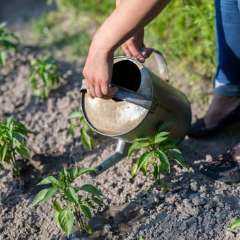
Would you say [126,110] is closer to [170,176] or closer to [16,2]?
[170,176]

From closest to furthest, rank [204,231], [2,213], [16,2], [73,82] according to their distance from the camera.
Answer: [204,231] < [2,213] < [73,82] < [16,2]

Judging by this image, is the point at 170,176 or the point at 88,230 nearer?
the point at 88,230

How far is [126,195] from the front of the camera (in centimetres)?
252

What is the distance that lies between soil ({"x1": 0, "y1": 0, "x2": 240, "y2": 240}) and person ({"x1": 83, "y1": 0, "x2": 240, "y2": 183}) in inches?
3.1

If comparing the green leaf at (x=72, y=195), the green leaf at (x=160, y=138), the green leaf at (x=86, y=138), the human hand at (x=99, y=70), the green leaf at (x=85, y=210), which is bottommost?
the green leaf at (x=86, y=138)

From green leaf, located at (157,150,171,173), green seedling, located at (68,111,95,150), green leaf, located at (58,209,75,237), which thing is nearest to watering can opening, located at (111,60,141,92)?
green seedling, located at (68,111,95,150)

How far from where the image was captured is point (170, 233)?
226 cm

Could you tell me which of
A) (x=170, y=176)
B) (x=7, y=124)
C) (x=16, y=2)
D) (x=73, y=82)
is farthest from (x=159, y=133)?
(x=16, y=2)

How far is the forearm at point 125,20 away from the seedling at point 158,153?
0.50 meters

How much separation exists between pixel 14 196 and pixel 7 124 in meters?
0.35

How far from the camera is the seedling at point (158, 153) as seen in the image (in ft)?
7.63

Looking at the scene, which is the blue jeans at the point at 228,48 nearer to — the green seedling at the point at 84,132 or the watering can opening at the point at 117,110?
the watering can opening at the point at 117,110

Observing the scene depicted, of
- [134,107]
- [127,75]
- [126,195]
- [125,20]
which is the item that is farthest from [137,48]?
[126,195]

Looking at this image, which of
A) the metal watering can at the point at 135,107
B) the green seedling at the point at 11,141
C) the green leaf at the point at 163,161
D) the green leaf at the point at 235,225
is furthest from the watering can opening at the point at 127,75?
the green leaf at the point at 235,225
